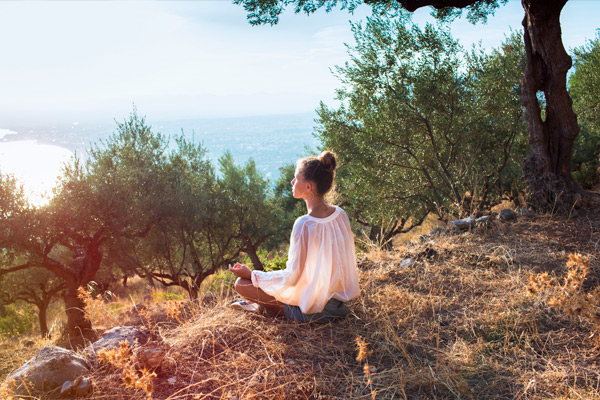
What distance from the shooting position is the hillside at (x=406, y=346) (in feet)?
10.3

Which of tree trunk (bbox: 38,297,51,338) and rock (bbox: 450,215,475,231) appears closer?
rock (bbox: 450,215,475,231)

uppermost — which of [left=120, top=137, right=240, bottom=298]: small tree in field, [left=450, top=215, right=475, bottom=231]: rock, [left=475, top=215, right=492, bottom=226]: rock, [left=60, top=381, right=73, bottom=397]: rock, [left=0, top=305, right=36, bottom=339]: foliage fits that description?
[left=475, top=215, right=492, bottom=226]: rock

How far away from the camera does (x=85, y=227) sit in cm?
1317

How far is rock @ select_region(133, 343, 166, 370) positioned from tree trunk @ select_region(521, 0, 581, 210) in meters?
6.84

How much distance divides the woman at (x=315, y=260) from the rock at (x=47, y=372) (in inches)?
66.4

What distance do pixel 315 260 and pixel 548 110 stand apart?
20.5 ft

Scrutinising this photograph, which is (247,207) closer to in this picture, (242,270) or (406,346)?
(242,270)

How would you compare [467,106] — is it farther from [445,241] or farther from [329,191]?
[329,191]

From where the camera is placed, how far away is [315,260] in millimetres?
4055

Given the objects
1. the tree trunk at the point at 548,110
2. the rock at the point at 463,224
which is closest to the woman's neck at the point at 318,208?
the rock at the point at 463,224

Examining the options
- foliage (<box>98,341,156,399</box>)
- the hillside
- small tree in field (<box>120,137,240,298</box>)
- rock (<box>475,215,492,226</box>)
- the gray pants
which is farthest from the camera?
small tree in field (<box>120,137,240,298</box>)

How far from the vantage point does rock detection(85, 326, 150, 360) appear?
3.83m

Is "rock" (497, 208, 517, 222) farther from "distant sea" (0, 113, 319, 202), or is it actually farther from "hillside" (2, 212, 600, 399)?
"distant sea" (0, 113, 319, 202)

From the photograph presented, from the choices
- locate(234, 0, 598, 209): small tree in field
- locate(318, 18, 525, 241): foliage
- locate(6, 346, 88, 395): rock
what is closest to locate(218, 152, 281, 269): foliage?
locate(318, 18, 525, 241): foliage
